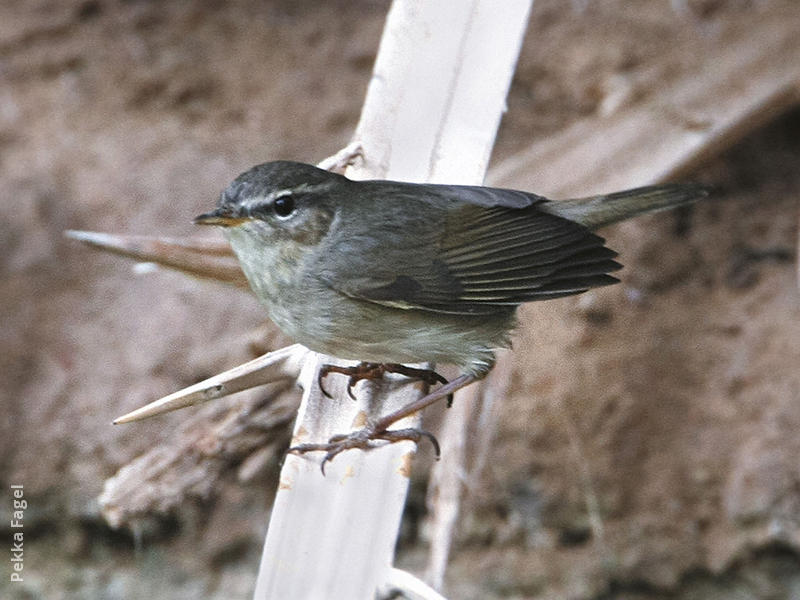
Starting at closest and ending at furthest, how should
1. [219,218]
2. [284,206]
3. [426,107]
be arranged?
[219,218], [284,206], [426,107]

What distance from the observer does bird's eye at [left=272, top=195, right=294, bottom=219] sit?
3.38 meters

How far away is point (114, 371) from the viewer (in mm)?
4586

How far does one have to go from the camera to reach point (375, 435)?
319 centimetres

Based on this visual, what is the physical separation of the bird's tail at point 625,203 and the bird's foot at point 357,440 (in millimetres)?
Answer: 880

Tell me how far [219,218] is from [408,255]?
1.95ft

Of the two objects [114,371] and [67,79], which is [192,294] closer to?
[114,371]

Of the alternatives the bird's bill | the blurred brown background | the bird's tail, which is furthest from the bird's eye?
the bird's tail

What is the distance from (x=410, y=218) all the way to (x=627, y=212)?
26.1 inches

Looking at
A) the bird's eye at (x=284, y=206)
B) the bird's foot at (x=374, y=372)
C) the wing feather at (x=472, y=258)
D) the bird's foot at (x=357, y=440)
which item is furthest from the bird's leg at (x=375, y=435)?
the bird's eye at (x=284, y=206)

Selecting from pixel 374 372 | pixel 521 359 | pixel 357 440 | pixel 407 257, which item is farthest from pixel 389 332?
pixel 521 359

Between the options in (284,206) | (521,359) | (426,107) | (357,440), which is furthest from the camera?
(521,359)

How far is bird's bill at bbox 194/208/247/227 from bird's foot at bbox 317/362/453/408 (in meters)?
0.48

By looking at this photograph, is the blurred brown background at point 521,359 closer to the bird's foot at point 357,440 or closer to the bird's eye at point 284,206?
the bird's eye at point 284,206

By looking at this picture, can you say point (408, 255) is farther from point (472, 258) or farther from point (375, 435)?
point (375, 435)
